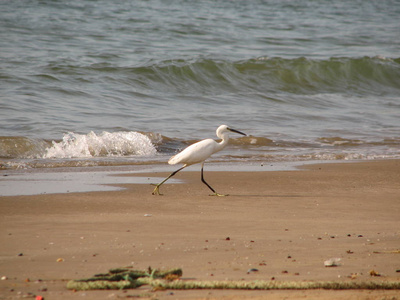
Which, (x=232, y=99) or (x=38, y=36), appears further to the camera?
(x=38, y=36)

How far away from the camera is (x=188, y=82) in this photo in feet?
56.1

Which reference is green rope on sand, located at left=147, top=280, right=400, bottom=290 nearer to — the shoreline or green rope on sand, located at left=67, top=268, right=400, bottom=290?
green rope on sand, located at left=67, top=268, right=400, bottom=290

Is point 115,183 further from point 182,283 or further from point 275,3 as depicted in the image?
point 275,3

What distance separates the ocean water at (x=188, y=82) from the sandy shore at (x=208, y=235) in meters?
2.83

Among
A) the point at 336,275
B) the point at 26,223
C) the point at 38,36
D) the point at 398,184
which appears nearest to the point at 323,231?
the point at 336,275

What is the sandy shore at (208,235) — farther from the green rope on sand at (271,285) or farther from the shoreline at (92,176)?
the shoreline at (92,176)

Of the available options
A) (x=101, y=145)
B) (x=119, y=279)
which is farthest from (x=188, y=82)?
(x=119, y=279)

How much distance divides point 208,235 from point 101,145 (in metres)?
5.48

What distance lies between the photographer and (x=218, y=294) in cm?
333

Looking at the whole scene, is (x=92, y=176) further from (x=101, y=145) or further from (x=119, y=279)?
(x=119, y=279)

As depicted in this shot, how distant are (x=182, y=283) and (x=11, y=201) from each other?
3232 mm

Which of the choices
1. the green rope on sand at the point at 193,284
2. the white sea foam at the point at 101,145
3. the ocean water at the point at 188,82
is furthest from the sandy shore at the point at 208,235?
the ocean water at the point at 188,82

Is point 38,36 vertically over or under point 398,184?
over

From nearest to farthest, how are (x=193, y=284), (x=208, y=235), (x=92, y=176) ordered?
(x=193, y=284) → (x=208, y=235) → (x=92, y=176)
